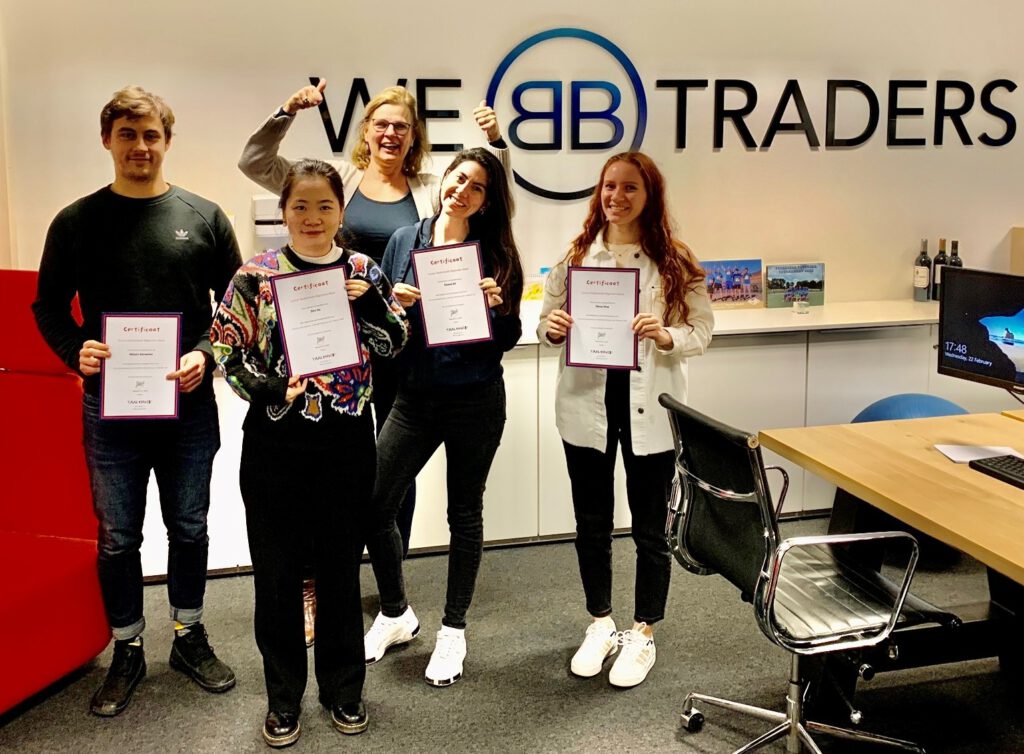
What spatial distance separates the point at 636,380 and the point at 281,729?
1376mm

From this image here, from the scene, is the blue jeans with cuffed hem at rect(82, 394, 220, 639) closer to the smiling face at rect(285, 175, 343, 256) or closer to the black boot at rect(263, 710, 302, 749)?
the black boot at rect(263, 710, 302, 749)

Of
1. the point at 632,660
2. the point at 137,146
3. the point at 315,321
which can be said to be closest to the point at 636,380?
the point at 632,660

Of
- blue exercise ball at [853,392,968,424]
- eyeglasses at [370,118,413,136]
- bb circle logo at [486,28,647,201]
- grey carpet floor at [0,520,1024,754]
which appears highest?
bb circle logo at [486,28,647,201]

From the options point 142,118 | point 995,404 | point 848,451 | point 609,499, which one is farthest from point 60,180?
point 995,404

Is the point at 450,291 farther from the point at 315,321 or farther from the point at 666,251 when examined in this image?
the point at 666,251

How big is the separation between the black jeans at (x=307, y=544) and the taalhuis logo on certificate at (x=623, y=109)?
7.06 feet

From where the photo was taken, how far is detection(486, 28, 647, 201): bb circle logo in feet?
14.5

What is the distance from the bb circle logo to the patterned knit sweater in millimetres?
2145

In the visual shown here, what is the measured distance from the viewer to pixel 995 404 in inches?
185

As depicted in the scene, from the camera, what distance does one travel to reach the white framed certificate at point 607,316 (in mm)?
2854

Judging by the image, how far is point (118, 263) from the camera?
267 centimetres

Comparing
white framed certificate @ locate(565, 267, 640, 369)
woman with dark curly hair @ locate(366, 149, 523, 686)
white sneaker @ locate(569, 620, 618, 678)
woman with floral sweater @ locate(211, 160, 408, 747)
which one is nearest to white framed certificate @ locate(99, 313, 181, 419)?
Answer: woman with floral sweater @ locate(211, 160, 408, 747)

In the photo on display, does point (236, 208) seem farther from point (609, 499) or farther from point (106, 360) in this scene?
point (609, 499)

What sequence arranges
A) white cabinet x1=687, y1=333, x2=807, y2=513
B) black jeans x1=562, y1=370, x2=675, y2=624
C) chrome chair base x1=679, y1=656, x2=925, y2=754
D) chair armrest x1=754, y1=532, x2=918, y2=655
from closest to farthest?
chair armrest x1=754, y1=532, x2=918, y2=655 → chrome chair base x1=679, y1=656, x2=925, y2=754 → black jeans x1=562, y1=370, x2=675, y2=624 → white cabinet x1=687, y1=333, x2=807, y2=513
